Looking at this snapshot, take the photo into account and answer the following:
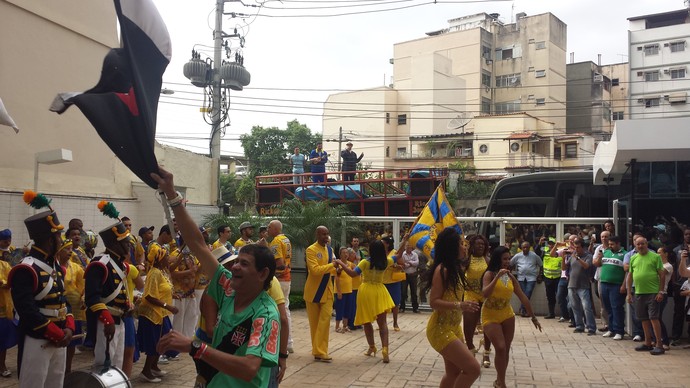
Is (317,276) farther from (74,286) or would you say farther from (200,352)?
(200,352)

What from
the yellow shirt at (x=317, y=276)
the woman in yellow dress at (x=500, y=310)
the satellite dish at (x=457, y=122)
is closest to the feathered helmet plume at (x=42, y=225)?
the yellow shirt at (x=317, y=276)

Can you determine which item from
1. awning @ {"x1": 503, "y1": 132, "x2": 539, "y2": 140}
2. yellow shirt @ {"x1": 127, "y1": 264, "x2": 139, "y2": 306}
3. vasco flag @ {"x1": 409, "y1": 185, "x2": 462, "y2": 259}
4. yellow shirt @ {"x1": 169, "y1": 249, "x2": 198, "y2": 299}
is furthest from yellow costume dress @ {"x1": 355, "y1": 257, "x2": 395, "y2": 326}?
awning @ {"x1": 503, "y1": 132, "x2": 539, "y2": 140}

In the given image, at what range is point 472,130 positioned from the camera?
51.1 meters

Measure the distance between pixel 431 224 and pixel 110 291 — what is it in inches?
257

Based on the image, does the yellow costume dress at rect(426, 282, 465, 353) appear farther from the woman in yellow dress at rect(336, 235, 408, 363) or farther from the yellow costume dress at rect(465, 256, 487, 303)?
the woman in yellow dress at rect(336, 235, 408, 363)

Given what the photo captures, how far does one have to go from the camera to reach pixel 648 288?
10.6 metres

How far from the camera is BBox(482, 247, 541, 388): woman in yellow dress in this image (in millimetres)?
7426

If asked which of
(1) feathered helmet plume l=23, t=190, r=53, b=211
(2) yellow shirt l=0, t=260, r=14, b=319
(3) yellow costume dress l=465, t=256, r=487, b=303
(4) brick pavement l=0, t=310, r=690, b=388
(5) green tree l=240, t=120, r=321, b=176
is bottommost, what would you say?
(4) brick pavement l=0, t=310, r=690, b=388

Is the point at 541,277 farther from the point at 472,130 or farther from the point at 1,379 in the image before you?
the point at 472,130

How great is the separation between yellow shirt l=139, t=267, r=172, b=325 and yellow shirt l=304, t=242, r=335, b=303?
7.29 ft

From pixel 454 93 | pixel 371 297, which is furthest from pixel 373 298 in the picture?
pixel 454 93

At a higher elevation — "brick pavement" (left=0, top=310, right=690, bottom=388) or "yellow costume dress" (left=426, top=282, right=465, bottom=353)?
→ "yellow costume dress" (left=426, top=282, right=465, bottom=353)

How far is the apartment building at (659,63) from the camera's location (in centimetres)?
4688

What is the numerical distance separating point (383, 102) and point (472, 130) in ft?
25.5
